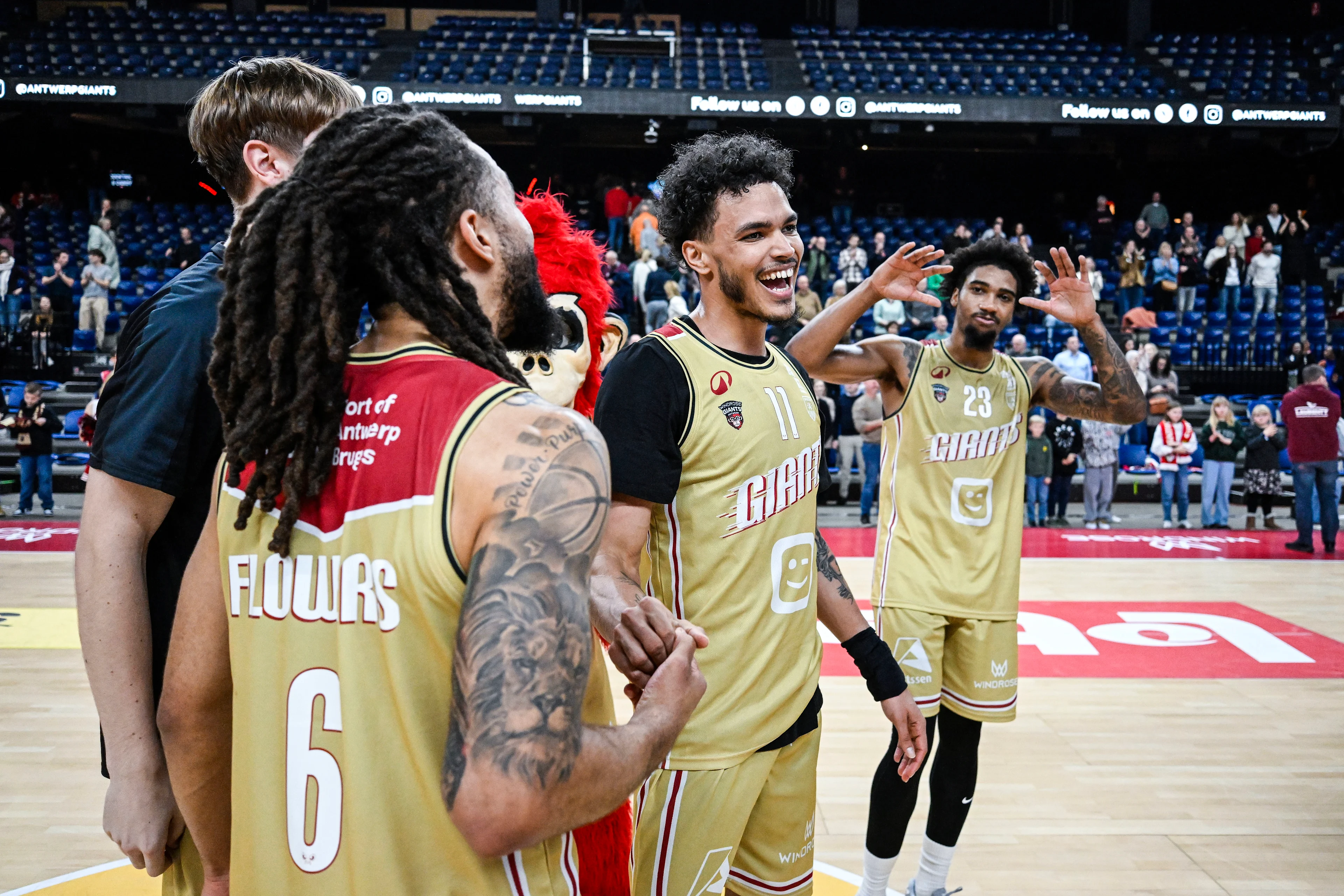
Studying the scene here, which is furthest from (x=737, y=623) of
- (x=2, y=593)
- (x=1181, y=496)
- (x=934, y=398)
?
(x=1181, y=496)

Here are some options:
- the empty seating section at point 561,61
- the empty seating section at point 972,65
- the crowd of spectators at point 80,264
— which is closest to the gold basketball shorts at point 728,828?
the crowd of spectators at point 80,264

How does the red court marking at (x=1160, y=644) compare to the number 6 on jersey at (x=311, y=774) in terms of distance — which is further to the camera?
the red court marking at (x=1160, y=644)

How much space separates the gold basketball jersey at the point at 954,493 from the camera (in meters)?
3.24

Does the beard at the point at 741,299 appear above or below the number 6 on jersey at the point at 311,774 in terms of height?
above

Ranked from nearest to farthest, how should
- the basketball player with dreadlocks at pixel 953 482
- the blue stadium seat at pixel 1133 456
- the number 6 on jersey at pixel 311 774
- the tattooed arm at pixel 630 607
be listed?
the number 6 on jersey at pixel 311 774 < the tattooed arm at pixel 630 607 < the basketball player with dreadlocks at pixel 953 482 < the blue stadium seat at pixel 1133 456

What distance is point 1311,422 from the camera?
983 cm

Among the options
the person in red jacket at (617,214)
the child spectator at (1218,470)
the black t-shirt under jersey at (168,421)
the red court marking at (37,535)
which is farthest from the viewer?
the person in red jacket at (617,214)

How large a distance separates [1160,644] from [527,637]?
588 cm

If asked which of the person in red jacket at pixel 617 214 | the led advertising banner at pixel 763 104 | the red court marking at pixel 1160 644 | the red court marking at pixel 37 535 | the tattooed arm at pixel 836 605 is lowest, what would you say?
the red court marking at pixel 37 535

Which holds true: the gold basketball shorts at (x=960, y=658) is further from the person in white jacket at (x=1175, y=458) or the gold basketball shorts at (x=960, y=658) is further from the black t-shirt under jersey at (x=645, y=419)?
the person in white jacket at (x=1175, y=458)

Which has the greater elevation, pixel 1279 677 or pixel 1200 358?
pixel 1200 358

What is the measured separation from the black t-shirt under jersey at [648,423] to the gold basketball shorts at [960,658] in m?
0.98

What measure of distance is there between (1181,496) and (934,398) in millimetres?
8894

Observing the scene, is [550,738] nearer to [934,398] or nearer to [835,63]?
[934,398]
